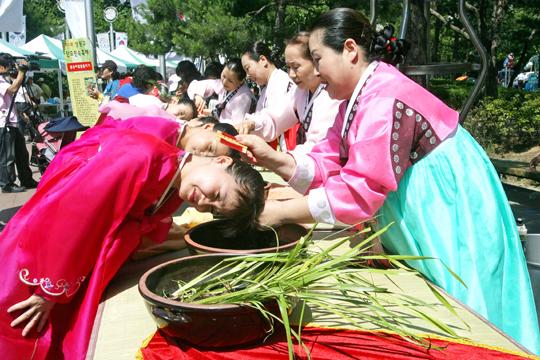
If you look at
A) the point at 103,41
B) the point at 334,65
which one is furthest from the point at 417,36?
the point at 103,41

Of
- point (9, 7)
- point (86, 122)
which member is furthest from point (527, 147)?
point (9, 7)

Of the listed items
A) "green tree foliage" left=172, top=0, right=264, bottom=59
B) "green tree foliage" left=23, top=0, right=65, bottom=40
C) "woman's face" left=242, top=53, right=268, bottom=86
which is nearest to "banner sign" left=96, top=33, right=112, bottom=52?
"green tree foliage" left=23, top=0, right=65, bottom=40

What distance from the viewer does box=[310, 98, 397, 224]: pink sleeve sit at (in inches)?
56.7

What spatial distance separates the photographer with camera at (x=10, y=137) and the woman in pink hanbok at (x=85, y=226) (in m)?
6.01

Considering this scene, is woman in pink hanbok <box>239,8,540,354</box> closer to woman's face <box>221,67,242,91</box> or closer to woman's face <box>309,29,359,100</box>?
woman's face <box>309,29,359,100</box>

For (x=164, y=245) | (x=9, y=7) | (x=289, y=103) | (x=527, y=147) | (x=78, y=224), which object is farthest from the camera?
(x=527, y=147)

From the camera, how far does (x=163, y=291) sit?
4.10ft

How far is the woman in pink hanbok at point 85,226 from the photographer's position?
1.42 metres

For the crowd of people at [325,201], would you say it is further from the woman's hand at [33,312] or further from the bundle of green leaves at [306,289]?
the bundle of green leaves at [306,289]

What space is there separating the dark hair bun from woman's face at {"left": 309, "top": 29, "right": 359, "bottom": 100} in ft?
0.32

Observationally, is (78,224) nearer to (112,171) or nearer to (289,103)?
(112,171)

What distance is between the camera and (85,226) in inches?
56.3

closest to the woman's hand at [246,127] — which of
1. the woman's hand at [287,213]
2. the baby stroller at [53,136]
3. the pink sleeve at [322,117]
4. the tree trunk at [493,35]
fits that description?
the pink sleeve at [322,117]

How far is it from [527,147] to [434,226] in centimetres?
868
